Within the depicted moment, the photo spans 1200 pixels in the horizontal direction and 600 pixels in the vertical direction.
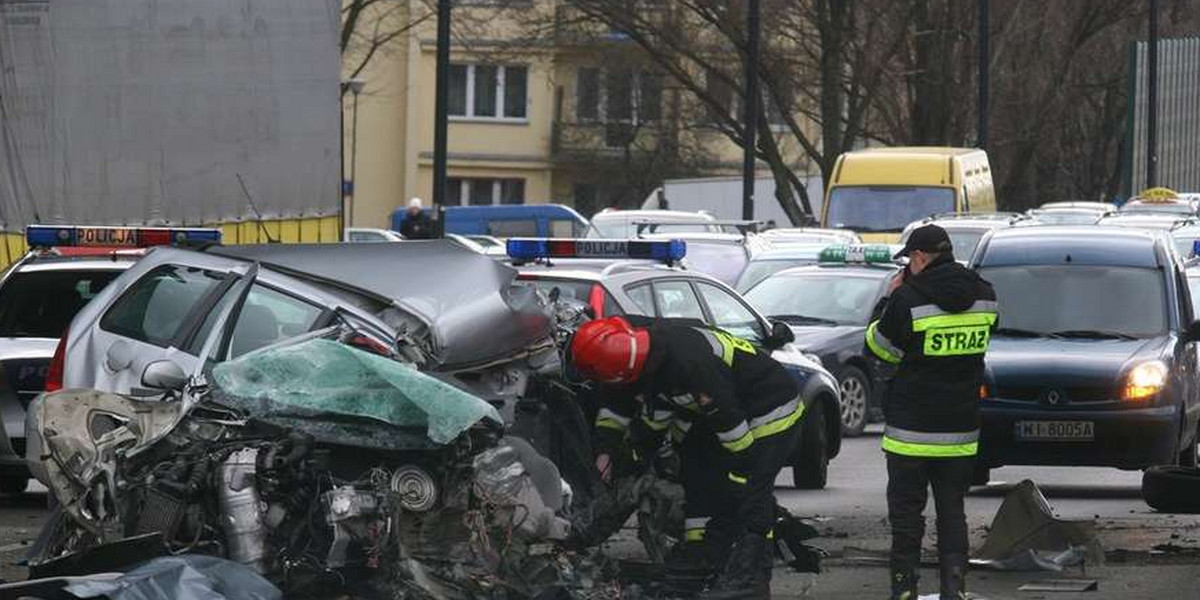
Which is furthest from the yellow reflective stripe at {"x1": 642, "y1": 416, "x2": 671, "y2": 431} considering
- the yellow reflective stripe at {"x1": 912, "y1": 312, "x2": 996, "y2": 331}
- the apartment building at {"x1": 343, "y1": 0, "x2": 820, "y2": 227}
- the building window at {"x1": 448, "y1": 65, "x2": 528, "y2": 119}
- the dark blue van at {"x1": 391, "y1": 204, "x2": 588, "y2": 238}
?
the building window at {"x1": 448, "y1": 65, "x2": 528, "y2": 119}

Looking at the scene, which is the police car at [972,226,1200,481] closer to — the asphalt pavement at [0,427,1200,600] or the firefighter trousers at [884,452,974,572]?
the asphalt pavement at [0,427,1200,600]

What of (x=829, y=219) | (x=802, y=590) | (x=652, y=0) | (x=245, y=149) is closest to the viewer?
(x=802, y=590)

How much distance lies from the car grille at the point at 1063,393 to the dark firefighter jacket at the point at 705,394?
4205 mm

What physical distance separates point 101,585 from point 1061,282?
8237mm

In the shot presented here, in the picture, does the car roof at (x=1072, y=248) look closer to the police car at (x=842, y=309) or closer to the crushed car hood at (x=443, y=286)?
the police car at (x=842, y=309)

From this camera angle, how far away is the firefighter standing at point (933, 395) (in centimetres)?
984

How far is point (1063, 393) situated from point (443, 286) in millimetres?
4795

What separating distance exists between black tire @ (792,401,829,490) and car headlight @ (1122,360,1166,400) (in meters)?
2.00

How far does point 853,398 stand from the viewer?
20.8m

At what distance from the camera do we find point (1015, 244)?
51.1ft

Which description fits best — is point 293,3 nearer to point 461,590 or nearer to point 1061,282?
point 1061,282

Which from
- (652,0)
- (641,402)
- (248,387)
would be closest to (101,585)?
(248,387)

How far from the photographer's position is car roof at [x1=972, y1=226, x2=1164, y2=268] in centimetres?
1535

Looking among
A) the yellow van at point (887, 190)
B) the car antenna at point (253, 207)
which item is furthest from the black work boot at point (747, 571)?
the yellow van at point (887, 190)
